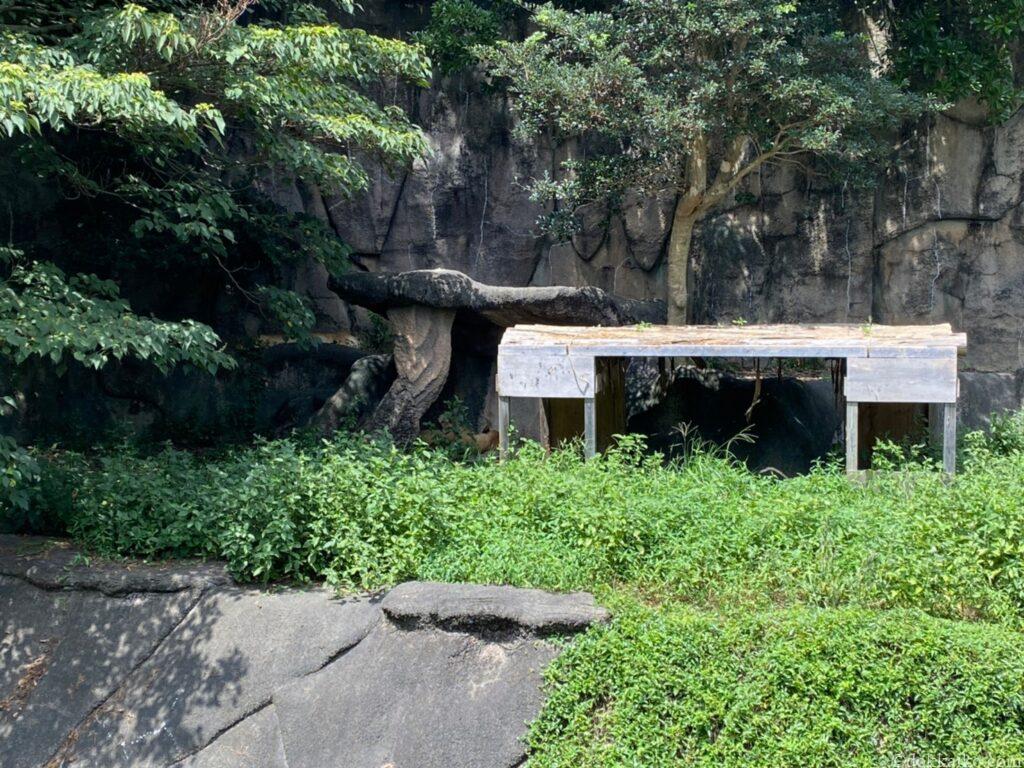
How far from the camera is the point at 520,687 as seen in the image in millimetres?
6074

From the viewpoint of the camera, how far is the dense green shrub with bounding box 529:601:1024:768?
17.6 ft

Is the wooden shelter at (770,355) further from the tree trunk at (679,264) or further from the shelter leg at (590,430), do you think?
the tree trunk at (679,264)

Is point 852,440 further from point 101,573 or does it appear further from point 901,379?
point 101,573

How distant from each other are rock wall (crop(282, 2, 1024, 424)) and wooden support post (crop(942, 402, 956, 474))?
4.39m

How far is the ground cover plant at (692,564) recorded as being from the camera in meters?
5.46

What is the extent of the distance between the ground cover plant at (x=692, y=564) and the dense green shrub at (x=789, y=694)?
0.01m

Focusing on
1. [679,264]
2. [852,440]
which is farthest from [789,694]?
[679,264]

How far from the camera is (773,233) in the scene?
522 inches

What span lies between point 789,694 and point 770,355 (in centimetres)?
308

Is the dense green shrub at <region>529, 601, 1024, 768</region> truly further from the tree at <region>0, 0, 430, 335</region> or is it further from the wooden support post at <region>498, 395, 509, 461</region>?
the tree at <region>0, 0, 430, 335</region>

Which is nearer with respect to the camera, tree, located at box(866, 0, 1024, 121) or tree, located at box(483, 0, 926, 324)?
tree, located at box(483, 0, 926, 324)

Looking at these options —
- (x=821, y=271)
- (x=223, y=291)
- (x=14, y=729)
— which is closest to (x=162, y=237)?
(x=223, y=291)

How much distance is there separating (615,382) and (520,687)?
16.5ft

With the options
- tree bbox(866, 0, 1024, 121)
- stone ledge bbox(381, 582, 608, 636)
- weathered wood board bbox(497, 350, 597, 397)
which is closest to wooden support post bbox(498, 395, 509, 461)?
weathered wood board bbox(497, 350, 597, 397)
